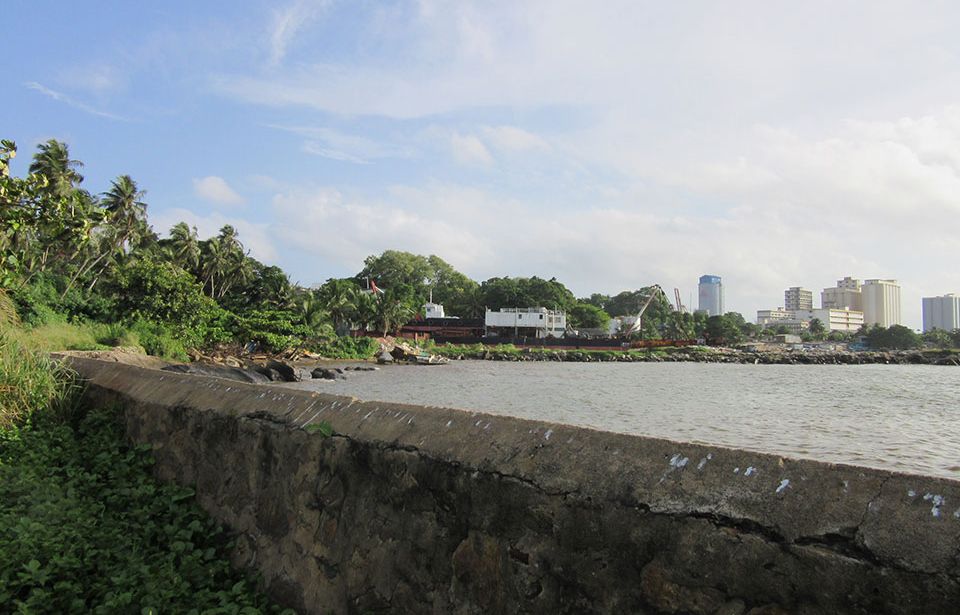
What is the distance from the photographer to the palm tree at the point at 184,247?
171ft

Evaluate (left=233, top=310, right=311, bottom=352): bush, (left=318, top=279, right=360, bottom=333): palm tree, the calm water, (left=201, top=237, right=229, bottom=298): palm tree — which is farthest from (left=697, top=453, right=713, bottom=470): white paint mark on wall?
(left=318, top=279, right=360, bottom=333): palm tree

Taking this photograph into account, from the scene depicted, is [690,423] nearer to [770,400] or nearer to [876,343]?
[770,400]

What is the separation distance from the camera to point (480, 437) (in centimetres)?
268

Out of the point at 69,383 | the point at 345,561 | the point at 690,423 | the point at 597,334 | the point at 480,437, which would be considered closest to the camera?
the point at 480,437

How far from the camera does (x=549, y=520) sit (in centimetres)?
225

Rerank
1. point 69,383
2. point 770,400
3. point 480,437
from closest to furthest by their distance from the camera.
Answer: point 480,437 → point 69,383 → point 770,400

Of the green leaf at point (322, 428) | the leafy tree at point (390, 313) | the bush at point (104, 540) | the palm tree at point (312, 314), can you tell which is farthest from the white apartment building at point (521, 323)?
the green leaf at point (322, 428)

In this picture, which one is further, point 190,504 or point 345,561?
point 190,504

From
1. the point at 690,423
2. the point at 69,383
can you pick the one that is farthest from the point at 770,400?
the point at 69,383

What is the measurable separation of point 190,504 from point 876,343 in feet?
509

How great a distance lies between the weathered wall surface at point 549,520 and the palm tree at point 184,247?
53.3 m

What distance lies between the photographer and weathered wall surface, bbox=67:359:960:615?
5.40 feet

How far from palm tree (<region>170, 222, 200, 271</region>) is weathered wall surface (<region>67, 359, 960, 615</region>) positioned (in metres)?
53.3

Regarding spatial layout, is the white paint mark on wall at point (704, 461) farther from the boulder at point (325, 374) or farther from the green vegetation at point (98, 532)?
the boulder at point (325, 374)
